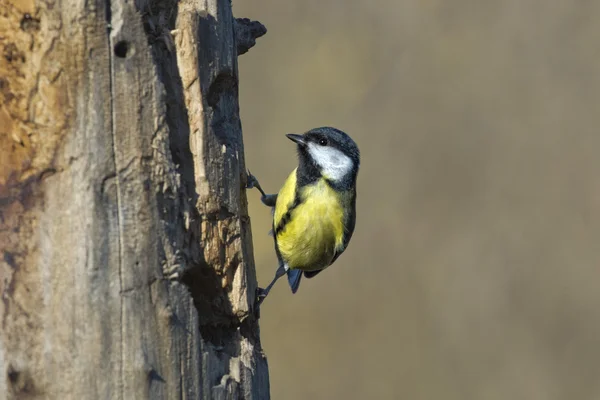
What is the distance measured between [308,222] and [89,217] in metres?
2.00

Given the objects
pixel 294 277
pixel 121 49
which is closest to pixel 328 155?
pixel 294 277

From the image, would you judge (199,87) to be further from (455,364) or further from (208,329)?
(455,364)

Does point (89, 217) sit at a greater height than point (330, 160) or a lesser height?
lesser

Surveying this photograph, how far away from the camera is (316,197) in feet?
14.8

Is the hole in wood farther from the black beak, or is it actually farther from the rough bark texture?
the black beak

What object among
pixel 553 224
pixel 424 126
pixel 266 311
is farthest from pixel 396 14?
pixel 266 311

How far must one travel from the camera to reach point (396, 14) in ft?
24.3

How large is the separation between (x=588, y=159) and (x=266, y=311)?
2683 millimetres

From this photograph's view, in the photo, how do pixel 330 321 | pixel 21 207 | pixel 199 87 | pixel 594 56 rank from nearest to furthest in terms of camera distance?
pixel 21 207 < pixel 199 87 < pixel 330 321 < pixel 594 56

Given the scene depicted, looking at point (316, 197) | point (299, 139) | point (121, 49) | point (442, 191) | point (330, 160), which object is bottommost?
point (121, 49)

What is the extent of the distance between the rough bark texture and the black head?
175 cm

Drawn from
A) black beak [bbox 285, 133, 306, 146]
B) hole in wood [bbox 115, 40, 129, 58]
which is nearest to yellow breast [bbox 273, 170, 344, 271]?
black beak [bbox 285, 133, 306, 146]

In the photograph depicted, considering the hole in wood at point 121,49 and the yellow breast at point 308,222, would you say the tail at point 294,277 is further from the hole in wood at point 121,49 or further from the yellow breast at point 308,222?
the hole in wood at point 121,49

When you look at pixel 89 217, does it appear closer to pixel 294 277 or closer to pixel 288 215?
pixel 288 215
